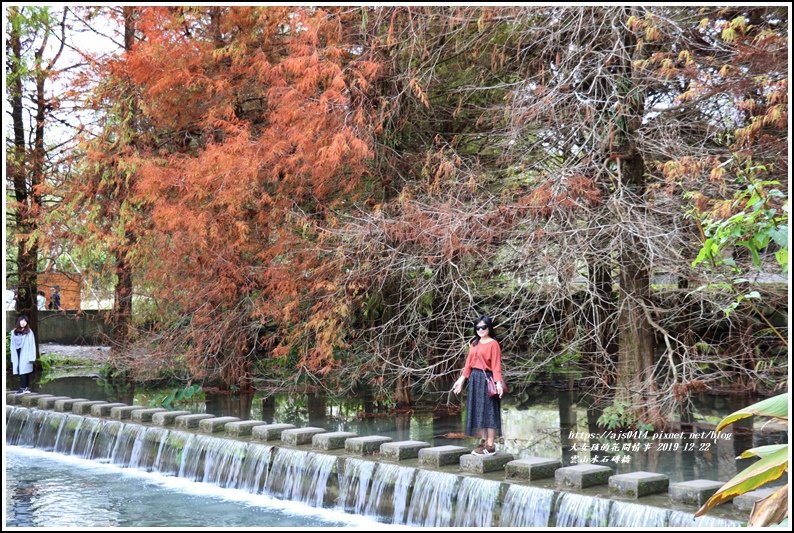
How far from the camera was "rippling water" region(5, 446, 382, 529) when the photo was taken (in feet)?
30.2

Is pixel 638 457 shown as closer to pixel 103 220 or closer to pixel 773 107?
pixel 773 107

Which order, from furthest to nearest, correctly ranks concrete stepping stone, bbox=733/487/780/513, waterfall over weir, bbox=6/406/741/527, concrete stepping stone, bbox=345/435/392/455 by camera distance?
concrete stepping stone, bbox=345/435/392/455 < waterfall over weir, bbox=6/406/741/527 < concrete stepping stone, bbox=733/487/780/513

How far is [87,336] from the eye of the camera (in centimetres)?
2980

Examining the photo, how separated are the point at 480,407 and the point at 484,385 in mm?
220

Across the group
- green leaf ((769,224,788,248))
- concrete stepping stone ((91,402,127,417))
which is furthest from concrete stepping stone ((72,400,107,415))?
green leaf ((769,224,788,248))

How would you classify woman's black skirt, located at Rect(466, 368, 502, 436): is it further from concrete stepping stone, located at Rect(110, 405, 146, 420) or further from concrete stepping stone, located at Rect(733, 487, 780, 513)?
concrete stepping stone, located at Rect(110, 405, 146, 420)

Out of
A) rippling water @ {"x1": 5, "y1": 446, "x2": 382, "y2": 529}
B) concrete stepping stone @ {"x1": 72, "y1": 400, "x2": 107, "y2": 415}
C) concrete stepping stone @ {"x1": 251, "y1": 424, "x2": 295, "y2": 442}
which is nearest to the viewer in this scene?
rippling water @ {"x1": 5, "y1": 446, "x2": 382, "y2": 529}

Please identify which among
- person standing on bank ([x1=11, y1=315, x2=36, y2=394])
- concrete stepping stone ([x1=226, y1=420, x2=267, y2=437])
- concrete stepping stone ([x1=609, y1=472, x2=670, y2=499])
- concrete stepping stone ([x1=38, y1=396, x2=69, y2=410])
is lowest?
concrete stepping stone ([x1=609, y1=472, x2=670, y2=499])

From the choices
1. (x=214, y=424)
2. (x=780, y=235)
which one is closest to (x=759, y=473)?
(x=780, y=235)

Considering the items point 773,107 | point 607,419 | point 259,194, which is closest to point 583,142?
point 773,107

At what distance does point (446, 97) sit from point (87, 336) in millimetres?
18049

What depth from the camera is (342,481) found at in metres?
9.80

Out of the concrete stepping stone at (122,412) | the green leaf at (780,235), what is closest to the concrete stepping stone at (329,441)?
the concrete stepping stone at (122,412)

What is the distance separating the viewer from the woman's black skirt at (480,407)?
952cm
